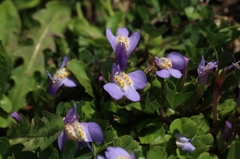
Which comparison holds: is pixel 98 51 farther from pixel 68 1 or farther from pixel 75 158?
pixel 75 158

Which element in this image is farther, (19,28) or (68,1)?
(68,1)

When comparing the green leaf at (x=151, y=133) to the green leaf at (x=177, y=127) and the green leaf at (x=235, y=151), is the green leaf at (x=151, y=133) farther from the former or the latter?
the green leaf at (x=235, y=151)

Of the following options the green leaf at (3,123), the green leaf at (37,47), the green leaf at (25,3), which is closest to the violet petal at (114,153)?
the green leaf at (3,123)

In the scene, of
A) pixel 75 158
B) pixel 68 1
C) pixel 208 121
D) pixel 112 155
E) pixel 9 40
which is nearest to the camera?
pixel 112 155

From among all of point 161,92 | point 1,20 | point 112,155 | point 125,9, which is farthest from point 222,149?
point 1,20

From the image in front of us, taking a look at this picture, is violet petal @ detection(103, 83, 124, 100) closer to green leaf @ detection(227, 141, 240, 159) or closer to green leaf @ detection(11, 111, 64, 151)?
green leaf @ detection(11, 111, 64, 151)

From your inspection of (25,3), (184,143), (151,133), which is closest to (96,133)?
(151,133)

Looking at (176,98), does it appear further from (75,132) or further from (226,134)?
(75,132)
